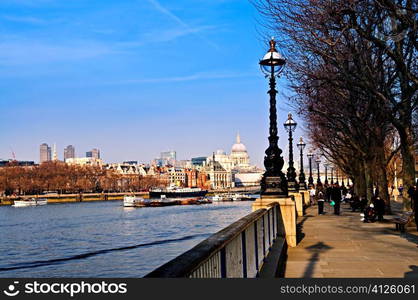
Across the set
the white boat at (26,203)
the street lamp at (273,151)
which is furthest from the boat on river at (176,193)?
the street lamp at (273,151)

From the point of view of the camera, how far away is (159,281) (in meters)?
4.14

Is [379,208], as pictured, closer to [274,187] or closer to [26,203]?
[274,187]

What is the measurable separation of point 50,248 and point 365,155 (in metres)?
28.9

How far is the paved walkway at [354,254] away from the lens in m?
12.1

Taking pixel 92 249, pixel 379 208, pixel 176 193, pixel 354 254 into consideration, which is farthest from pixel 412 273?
pixel 176 193

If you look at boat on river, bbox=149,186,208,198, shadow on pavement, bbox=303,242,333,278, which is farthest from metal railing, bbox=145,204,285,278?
boat on river, bbox=149,186,208,198

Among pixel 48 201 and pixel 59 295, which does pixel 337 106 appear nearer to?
pixel 59 295

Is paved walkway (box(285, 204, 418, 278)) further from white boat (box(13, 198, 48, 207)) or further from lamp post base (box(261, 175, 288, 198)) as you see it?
white boat (box(13, 198, 48, 207))

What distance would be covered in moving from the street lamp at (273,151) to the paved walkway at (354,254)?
194 cm

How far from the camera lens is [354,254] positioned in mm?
15086

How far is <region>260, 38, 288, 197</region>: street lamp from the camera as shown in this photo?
1822 cm

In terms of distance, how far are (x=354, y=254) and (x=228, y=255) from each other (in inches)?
357

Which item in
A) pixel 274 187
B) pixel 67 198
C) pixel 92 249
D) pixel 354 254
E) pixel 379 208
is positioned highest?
pixel 274 187

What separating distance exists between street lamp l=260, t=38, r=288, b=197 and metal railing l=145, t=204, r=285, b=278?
503cm
